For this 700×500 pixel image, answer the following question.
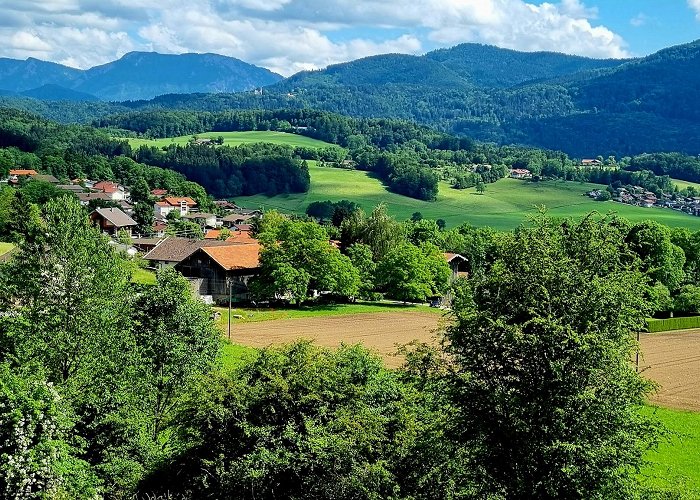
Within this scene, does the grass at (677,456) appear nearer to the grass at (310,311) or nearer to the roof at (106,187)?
the grass at (310,311)

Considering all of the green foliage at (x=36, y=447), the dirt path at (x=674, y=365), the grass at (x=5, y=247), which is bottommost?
the dirt path at (x=674, y=365)

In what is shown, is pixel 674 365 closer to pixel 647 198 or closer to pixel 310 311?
pixel 310 311

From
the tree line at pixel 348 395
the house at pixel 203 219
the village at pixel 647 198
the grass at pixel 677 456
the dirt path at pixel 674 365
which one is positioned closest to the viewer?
the tree line at pixel 348 395

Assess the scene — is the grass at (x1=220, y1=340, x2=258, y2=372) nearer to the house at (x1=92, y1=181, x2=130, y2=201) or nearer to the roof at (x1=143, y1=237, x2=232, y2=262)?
the roof at (x1=143, y1=237, x2=232, y2=262)

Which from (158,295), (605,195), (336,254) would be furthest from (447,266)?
(605,195)

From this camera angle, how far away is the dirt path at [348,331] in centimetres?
5238

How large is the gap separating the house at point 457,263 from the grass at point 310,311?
11.1 m

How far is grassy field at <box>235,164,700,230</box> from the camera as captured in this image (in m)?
152

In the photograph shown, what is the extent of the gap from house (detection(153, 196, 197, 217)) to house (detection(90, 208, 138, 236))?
18.5 m

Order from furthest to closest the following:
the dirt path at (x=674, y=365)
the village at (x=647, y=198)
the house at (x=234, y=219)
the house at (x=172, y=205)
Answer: the village at (x=647, y=198)
the house at (x=234, y=219)
the house at (x=172, y=205)
the dirt path at (x=674, y=365)

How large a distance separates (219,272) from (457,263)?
29488 mm

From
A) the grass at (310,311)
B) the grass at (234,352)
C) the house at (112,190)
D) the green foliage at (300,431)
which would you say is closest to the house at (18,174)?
the house at (112,190)

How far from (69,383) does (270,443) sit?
662 centimetres

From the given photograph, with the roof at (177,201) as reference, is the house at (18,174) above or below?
above
